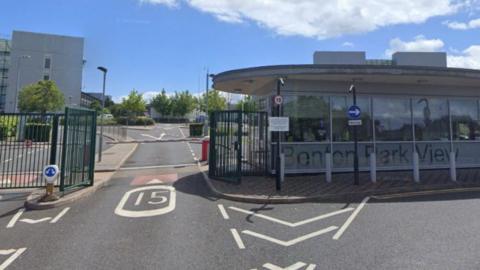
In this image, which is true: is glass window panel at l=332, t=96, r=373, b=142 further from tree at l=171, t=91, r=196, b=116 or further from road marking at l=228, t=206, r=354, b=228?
tree at l=171, t=91, r=196, b=116

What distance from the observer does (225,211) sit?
736cm

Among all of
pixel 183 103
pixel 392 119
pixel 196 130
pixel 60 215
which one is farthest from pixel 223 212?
pixel 183 103

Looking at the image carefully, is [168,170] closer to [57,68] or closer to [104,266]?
[104,266]

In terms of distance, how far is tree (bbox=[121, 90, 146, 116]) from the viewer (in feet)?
199

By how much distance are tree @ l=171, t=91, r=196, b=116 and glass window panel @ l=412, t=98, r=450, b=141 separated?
63.0 m

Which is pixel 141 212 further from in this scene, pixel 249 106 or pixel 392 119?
pixel 249 106

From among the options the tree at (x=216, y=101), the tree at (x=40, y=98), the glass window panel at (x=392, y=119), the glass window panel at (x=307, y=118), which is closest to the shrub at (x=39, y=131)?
the glass window panel at (x=307, y=118)

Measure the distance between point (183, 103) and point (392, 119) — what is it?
63.6 metres

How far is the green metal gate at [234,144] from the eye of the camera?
413 inches

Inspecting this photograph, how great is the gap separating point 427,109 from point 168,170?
10937 mm

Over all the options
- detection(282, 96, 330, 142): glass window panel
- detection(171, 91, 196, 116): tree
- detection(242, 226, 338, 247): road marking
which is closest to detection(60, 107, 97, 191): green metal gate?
detection(242, 226, 338, 247): road marking

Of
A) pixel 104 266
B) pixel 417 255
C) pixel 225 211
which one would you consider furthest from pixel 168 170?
pixel 417 255

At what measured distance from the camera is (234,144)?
10492mm

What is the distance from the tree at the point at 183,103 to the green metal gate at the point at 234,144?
6227cm
